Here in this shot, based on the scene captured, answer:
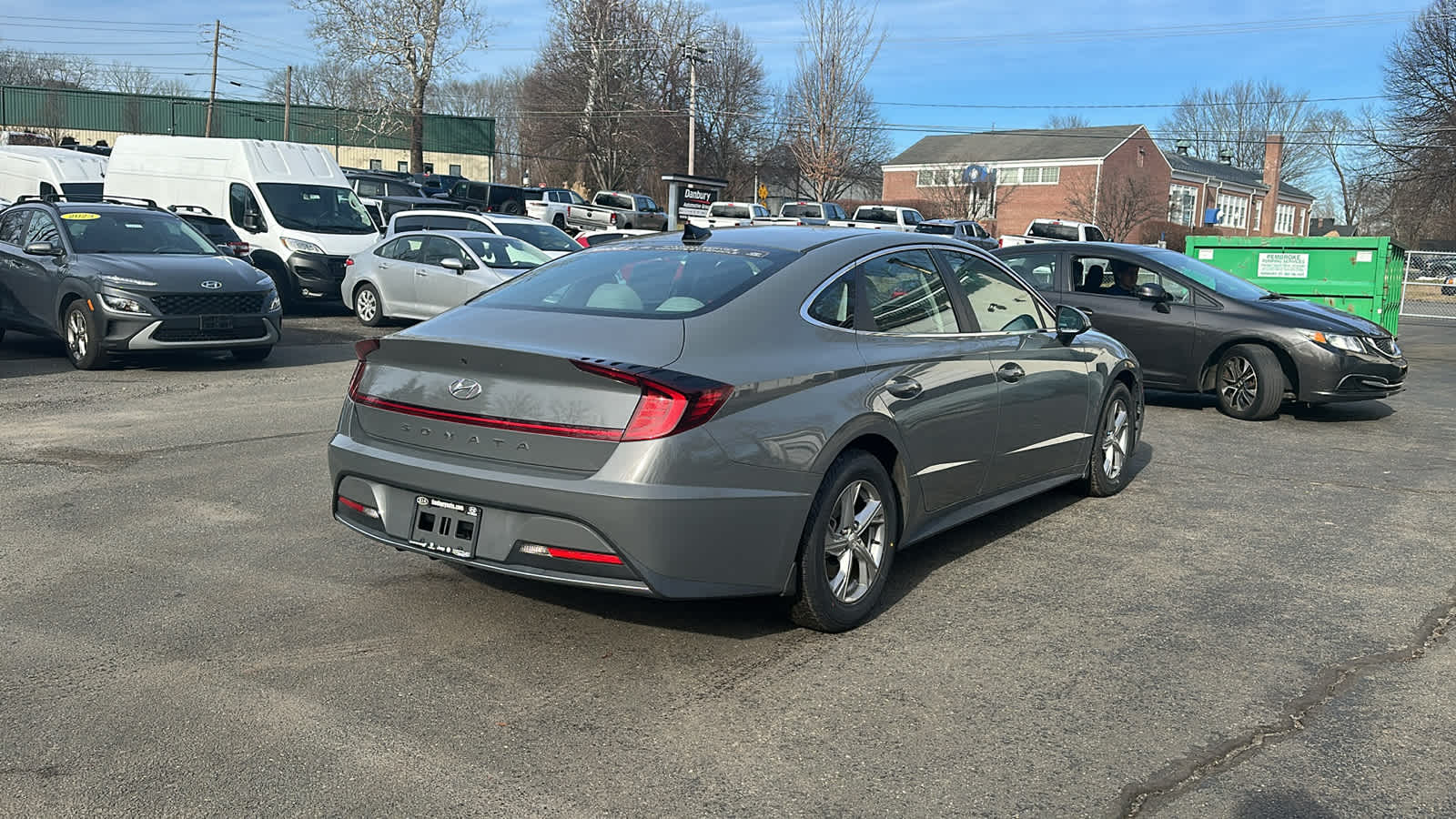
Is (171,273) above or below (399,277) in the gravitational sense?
below

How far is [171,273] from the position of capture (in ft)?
37.9

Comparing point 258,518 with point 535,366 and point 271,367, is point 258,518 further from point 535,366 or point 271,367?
point 271,367

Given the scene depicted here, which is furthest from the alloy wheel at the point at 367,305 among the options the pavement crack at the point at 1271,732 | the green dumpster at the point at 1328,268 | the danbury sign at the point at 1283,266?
the pavement crack at the point at 1271,732

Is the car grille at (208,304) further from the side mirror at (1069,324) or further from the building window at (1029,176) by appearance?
the building window at (1029,176)

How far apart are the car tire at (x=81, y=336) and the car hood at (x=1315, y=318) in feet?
34.6

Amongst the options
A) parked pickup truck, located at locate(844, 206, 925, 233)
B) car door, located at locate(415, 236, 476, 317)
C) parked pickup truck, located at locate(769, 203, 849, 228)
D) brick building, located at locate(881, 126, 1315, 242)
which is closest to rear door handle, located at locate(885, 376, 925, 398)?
car door, located at locate(415, 236, 476, 317)

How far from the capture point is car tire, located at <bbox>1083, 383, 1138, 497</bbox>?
7095 mm

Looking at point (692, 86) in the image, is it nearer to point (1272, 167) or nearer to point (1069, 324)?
point (1272, 167)

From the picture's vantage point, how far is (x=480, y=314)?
4789 mm

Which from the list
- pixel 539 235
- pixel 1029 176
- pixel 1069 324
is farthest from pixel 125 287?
pixel 1029 176

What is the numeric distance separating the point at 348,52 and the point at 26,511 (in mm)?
41918

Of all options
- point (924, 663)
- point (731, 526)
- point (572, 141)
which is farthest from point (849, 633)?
point (572, 141)

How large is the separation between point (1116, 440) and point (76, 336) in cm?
955

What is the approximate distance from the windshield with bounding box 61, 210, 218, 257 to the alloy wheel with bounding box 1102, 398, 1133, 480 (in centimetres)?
941
